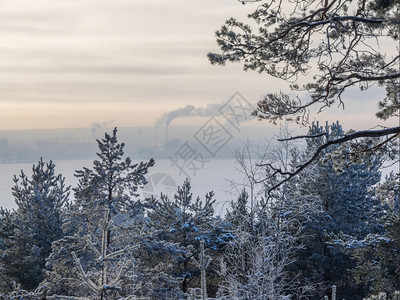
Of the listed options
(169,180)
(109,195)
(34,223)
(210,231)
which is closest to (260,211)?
(210,231)

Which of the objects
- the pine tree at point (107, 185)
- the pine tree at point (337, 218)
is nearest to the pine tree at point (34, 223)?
the pine tree at point (107, 185)

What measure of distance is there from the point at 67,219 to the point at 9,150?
53993mm

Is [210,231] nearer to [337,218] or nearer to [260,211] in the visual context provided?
[260,211]

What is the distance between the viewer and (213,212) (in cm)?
1845

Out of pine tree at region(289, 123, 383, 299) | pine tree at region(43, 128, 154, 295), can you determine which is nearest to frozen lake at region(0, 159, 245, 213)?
pine tree at region(43, 128, 154, 295)

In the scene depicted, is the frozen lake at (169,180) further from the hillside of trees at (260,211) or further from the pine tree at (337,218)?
the pine tree at (337,218)

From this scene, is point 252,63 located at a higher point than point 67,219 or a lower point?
higher

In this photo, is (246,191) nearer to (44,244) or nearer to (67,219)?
(67,219)

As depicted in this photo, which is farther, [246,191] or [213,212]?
[213,212]

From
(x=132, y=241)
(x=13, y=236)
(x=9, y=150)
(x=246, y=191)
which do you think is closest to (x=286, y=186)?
(x=246, y=191)

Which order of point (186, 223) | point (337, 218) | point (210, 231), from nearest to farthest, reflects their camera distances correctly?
point (186, 223) → point (210, 231) → point (337, 218)

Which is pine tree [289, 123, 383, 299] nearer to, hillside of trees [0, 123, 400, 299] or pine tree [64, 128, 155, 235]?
hillside of trees [0, 123, 400, 299]

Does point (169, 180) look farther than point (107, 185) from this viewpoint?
Yes

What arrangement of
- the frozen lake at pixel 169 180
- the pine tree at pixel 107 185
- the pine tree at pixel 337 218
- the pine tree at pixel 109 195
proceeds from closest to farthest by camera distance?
1. the pine tree at pixel 109 195
2. the pine tree at pixel 107 185
3. the frozen lake at pixel 169 180
4. the pine tree at pixel 337 218
